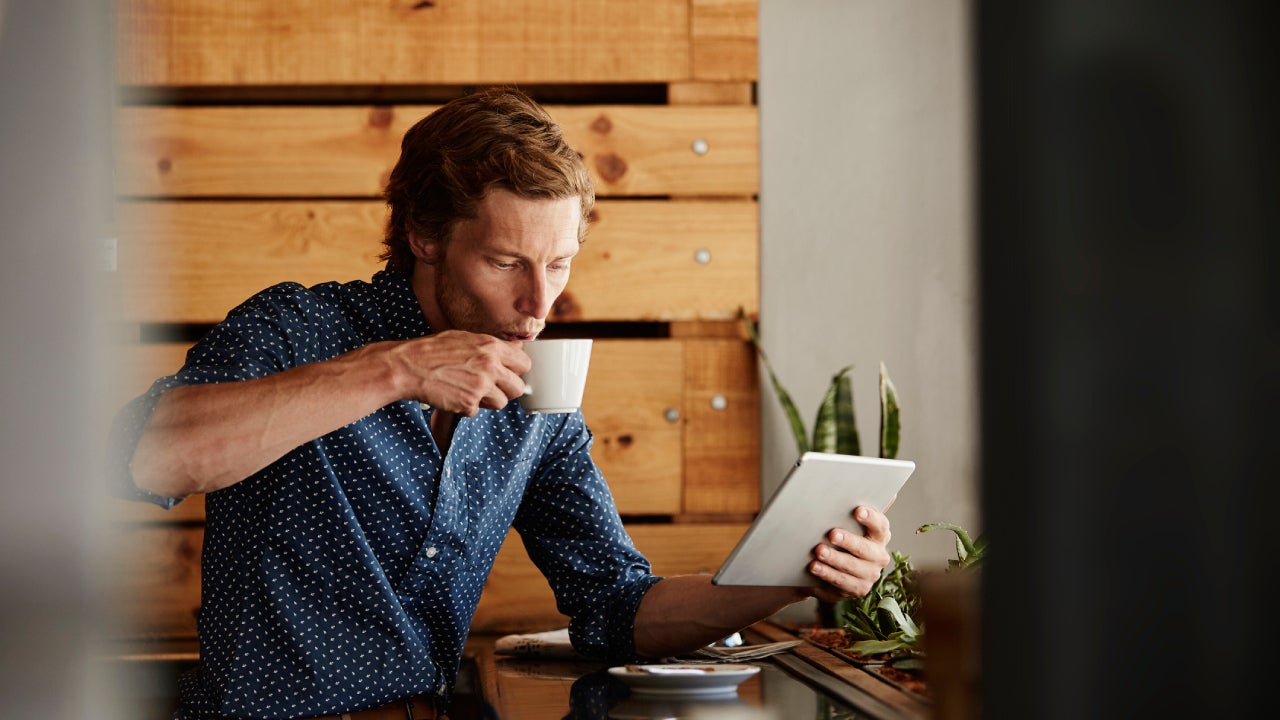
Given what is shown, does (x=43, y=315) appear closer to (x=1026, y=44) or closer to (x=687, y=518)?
(x=1026, y=44)

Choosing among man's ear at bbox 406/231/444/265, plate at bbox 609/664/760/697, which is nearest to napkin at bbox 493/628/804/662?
plate at bbox 609/664/760/697

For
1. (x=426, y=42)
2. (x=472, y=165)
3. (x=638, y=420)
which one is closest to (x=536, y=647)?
(x=472, y=165)

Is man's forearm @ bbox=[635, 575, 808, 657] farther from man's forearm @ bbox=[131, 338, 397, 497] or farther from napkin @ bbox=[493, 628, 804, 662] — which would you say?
man's forearm @ bbox=[131, 338, 397, 497]

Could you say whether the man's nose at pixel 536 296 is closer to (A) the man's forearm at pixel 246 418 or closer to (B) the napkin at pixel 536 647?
(A) the man's forearm at pixel 246 418

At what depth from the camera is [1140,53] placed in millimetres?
203

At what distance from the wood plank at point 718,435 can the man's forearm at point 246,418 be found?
1119 millimetres

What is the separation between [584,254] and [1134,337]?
2.06m

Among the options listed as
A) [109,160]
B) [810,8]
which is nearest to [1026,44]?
[109,160]

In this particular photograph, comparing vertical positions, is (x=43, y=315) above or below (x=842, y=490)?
above

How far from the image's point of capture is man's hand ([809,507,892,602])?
130 cm

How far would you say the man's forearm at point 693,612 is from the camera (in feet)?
4.65

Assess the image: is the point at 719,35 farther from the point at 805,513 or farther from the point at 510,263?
the point at 805,513

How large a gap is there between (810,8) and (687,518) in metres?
1.08

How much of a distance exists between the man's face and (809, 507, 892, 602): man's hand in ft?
1.60
